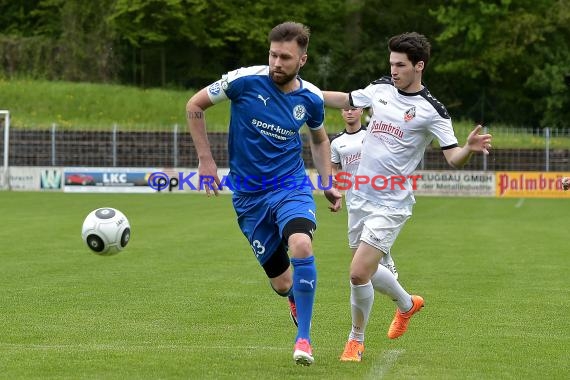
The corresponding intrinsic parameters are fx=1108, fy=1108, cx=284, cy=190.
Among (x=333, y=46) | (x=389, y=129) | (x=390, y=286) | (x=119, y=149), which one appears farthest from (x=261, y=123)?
(x=333, y=46)

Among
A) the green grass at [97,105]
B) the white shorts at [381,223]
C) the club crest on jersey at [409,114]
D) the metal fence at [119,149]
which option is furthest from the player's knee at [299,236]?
the green grass at [97,105]

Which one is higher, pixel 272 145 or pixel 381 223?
pixel 272 145

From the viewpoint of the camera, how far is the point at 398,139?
7.77 metres

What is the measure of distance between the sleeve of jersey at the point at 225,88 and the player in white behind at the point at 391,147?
0.77 m

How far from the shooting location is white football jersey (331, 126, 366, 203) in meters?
9.98

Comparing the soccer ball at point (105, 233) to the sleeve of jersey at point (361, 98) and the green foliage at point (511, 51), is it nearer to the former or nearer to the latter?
the sleeve of jersey at point (361, 98)

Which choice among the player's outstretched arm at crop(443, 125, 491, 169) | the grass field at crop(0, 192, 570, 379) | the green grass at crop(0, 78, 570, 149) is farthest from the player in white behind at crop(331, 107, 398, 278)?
the green grass at crop(0, 78, 570, 149)

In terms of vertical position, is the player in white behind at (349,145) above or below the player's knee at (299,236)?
above

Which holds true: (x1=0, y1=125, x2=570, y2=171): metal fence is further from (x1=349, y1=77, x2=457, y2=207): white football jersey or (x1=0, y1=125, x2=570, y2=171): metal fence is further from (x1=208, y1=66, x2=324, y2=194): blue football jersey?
(x1=208, y1=66, x2=324, y2=194): blue football jersey

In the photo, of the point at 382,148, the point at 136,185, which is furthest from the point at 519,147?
the point at 382,148

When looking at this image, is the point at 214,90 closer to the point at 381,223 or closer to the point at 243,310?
the point at 381,223

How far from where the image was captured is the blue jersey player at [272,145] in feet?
23.9

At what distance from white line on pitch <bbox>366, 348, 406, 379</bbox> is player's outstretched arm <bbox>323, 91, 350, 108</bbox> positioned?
5.84ft

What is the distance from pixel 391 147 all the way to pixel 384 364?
152 cm
